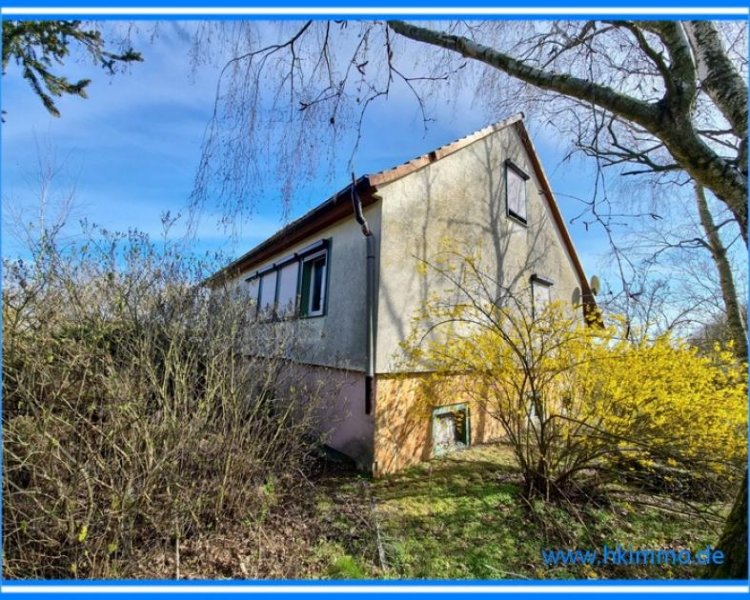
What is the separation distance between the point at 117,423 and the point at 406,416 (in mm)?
3865

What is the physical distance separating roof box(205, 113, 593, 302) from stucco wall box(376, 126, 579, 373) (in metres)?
0.16

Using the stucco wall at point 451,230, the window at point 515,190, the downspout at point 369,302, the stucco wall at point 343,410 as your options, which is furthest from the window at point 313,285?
the window at point 515,190

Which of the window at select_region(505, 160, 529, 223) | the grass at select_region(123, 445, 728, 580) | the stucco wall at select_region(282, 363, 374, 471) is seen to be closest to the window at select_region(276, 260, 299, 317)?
the stucco wall at select_region(282, 363, 374, 471)

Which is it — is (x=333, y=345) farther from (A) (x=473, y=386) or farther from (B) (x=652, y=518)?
(B) (x=652, y=518)

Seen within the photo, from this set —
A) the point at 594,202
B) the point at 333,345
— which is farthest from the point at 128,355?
the point at 594,202

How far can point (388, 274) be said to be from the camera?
5676 millimetres

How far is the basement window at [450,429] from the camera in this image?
6066 mm

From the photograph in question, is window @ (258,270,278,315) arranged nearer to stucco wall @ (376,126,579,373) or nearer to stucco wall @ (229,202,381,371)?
stucco wall @ (229,202,381,371)

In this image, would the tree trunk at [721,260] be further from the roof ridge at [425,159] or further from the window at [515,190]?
the roof ridge at [425,159]

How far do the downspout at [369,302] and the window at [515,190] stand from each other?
4.27m

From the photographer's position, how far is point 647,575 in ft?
11.1

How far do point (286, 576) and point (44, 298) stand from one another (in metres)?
3.49

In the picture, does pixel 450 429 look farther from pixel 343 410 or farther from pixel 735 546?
pixel 735 546

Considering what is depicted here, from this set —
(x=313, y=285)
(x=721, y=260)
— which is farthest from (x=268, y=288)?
(x=721, y=260)
